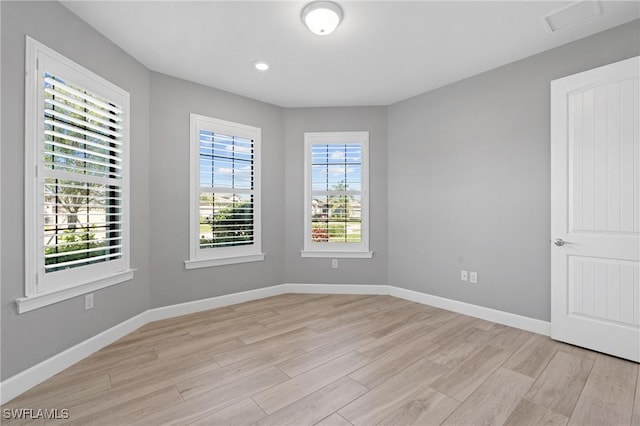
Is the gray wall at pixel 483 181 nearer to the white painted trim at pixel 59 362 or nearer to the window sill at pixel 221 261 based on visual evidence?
the window sill at pixel 221 261

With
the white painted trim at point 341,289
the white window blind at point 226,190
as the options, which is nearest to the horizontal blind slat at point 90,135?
the white window blind at point 226,190

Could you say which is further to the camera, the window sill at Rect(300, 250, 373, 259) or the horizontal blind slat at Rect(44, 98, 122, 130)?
the window sill at Rect(300, 250, 373, 259)

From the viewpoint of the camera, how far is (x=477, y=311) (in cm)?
332

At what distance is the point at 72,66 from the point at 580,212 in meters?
4.23

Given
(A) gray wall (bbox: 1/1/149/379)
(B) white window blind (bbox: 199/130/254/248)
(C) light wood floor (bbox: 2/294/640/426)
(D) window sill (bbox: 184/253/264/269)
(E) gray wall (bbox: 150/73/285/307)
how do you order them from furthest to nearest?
(B) white window blind (bbox: 199/130/254/248) → (D) window sill (bbox: 184/253/264/269) → (E) gray wall (bbox: 150/73/285/307) → (A) gray wall (bbox: 1/1/149/379) → (C) light wood floor (bbox: 2/294/640/426)

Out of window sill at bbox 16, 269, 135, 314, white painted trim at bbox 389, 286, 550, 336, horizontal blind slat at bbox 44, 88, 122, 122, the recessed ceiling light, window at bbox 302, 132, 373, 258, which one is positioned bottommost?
white painted trim at bbox 389, 286, 550, 336

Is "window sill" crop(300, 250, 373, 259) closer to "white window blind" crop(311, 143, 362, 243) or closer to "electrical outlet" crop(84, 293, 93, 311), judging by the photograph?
"white window blind" crop(311, 143, 362, 243)

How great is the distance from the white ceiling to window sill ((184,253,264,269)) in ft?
6.78

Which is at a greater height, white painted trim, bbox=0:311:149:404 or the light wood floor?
white painted trim, bbox=0:311:149:404

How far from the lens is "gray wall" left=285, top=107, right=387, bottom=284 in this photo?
13.9 ft

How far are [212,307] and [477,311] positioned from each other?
3027 mm

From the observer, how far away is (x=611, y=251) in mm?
2406

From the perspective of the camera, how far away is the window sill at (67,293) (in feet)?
6.44

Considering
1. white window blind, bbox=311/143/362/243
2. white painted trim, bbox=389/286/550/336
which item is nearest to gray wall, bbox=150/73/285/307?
white window blind, bbox=311/143/362/243
